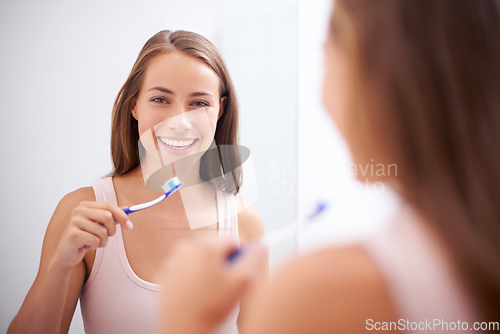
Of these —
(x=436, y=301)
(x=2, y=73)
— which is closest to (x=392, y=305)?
(x=436, y=301)

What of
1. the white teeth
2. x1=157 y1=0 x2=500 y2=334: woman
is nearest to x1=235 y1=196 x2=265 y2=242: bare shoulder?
the white teeth

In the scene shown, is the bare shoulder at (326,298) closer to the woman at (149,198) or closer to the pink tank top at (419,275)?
the pink tank top at (419,275)

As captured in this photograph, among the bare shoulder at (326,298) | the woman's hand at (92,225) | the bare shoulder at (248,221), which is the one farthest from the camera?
the bare shoulder at (248,221)

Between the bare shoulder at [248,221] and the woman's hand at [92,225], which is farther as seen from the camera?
the bare shoulder at [248,221]

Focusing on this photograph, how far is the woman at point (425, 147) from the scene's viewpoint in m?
0.25

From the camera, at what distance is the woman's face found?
0.46 m

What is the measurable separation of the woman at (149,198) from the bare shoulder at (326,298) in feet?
0.71

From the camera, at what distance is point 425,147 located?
0.25m

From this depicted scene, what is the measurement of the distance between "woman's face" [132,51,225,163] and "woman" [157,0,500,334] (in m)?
0.23

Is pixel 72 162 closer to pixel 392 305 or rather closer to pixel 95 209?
pixel 95 209

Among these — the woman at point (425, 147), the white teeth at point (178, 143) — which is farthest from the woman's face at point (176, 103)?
the woman at point (425, 147)

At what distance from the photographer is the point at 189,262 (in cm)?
25

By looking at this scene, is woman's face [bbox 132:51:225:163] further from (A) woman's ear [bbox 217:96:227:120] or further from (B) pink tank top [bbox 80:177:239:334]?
(B) pink tank top [bbox 80:177:239:334]

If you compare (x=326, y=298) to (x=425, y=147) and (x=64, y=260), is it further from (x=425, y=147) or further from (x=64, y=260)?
(x=64, y=260)
